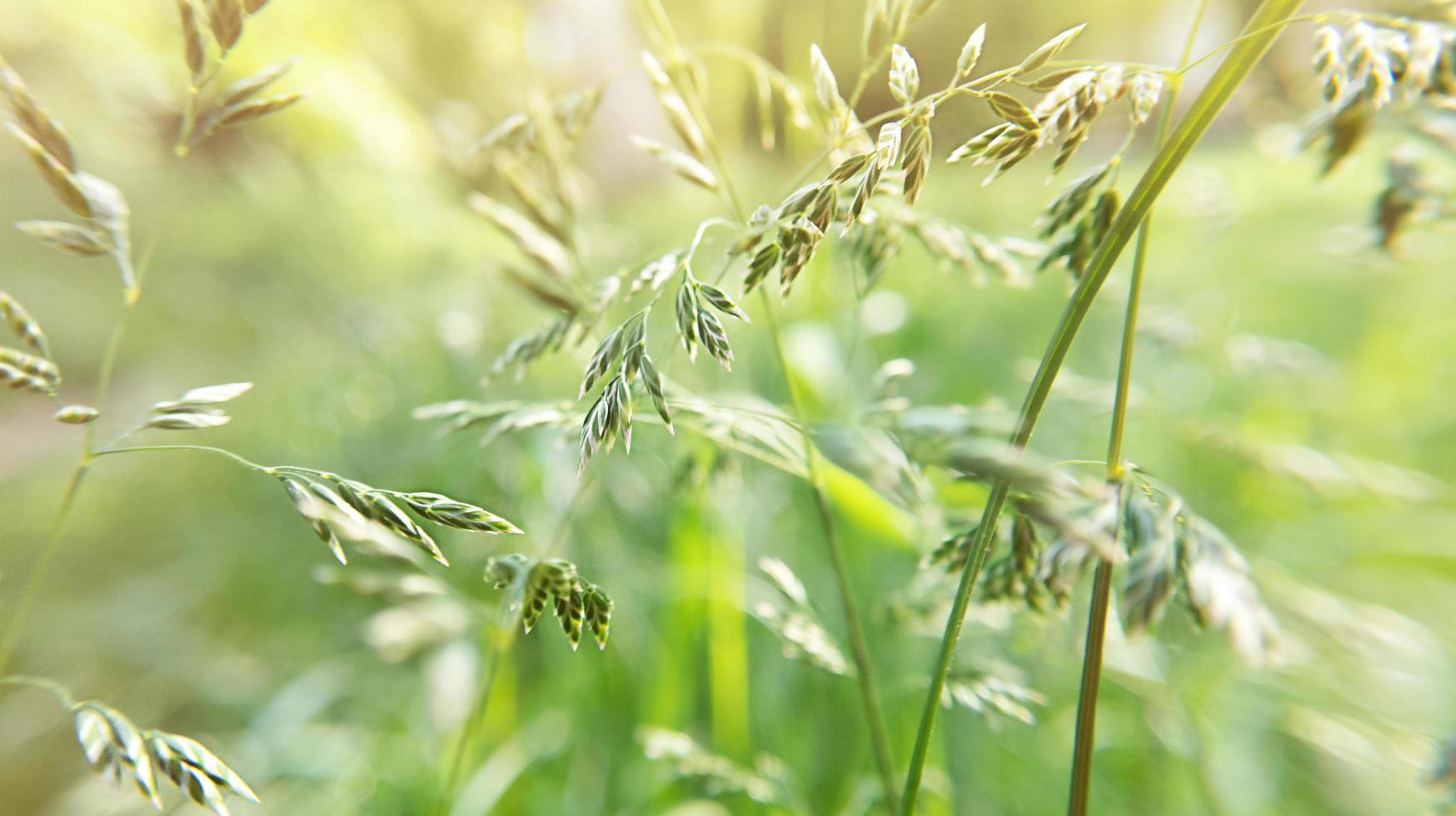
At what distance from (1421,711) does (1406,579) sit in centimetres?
27

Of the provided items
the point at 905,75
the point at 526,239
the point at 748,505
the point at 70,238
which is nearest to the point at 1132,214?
the point at 905,75

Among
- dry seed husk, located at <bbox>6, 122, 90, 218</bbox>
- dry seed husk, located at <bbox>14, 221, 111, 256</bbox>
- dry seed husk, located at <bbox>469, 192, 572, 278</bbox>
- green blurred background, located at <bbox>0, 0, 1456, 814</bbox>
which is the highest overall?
dry seed husk, located at <bbox>6, 122, 90, 218</bbox>

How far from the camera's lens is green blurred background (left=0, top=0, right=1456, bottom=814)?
0.59 meters

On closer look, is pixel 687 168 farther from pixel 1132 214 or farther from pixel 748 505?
pixel 748 505

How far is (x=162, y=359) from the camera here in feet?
6.95

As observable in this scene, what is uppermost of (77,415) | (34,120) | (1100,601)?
(34,120)

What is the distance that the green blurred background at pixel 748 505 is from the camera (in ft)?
1.93

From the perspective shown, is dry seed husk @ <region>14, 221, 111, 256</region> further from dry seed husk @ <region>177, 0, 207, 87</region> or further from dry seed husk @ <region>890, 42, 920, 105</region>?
dry seed husk @ <region>890, 42, 920, 105</region>

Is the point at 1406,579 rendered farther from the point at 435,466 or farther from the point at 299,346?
the point at 299,346

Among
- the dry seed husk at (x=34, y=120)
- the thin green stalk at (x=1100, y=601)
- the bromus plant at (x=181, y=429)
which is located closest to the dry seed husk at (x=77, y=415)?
the bromus plant at (x=181, y=429)

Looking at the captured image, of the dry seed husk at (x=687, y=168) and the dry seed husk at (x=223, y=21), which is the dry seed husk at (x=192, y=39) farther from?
the dry seed husk at (x=687, y=168)

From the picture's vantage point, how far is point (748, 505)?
0.83m

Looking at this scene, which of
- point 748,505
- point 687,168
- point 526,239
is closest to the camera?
point 687,168

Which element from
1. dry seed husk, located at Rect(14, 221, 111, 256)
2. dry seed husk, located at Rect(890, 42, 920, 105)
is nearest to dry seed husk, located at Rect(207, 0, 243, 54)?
dry seed husk, located at Rect(14, 221, 111, 256)
